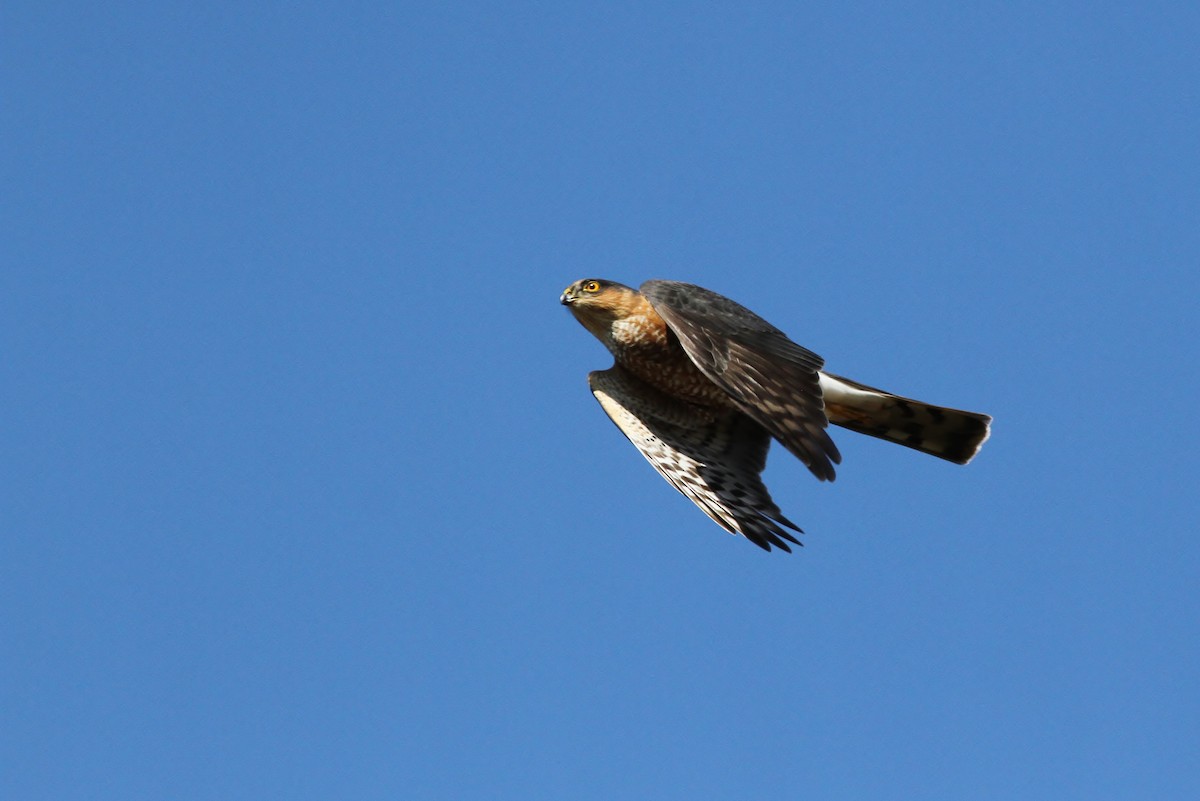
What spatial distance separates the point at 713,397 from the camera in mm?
9250

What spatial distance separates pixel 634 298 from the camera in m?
9.16

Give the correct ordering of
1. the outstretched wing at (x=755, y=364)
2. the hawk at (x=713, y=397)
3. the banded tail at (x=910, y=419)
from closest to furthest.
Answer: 1. the outstretched wing at (x=755, y=364)
2. the hawk at (x=713, y=397)
3. the banded tail at (x=910, y=419)

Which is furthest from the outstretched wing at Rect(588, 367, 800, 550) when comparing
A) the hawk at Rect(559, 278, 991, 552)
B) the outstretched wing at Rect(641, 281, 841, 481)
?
the outstretched wing at Rect(641, 281, 841, 481)

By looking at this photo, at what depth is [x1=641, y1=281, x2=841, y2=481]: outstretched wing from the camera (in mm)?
7535

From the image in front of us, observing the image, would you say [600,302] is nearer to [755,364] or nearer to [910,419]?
[755,364]

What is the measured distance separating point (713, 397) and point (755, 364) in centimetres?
108

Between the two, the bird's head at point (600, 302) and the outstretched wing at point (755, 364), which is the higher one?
the bird's head at point (600, 302)

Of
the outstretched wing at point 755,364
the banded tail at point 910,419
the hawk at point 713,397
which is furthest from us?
the banded tail at point 910,419

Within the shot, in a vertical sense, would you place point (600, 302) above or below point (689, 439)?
above

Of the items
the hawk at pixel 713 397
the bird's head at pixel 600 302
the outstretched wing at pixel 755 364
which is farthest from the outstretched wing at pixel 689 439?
the outstretched wing at pixel 755 364

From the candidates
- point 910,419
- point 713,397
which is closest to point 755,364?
point 713,397

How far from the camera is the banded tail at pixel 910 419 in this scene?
915cm

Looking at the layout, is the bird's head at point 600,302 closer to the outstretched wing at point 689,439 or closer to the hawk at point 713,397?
the hawk at point 713,397

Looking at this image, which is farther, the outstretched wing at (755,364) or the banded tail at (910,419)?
the banded tail at (910,419)
